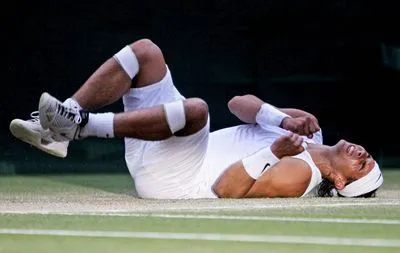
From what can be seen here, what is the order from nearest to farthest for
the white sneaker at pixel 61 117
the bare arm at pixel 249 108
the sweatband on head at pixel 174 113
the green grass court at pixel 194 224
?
the green grass court at pixel 194 224 → the white sneaker at pixel 61 117 → the sweatband on head at pixel 174 113 → the bare arm at pixel 249 108

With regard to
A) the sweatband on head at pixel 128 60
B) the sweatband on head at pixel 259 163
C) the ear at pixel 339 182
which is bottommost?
the ear at pixel 339 182

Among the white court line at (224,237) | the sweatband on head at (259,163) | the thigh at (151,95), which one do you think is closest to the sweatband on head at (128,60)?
the thigh at (151,95)

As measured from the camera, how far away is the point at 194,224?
4797mm

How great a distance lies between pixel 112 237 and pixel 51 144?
5.75ft

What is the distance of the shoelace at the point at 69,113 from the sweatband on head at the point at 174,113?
0.41 metres

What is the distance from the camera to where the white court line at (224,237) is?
420 cm

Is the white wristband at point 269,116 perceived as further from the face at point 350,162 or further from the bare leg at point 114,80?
the bare leg at point 114,80

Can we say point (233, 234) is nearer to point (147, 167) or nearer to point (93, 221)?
point (93, 221)

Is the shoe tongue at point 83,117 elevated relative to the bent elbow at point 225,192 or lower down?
elevated

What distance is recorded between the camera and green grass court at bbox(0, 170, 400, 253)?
4.11 meters

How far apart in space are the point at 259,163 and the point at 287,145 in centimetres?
16

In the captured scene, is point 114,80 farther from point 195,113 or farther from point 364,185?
point 364,185

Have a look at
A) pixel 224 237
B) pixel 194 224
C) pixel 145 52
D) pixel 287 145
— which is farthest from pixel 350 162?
pixel 224 237

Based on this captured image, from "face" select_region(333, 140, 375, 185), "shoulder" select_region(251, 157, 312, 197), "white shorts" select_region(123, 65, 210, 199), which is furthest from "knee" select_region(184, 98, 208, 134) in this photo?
"face" select_region(333, 140, 375, 185)
